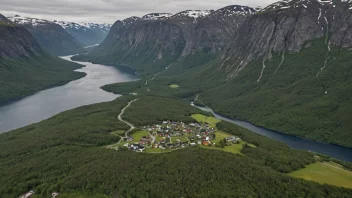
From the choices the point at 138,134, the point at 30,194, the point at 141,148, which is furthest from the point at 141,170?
the point at 138,134

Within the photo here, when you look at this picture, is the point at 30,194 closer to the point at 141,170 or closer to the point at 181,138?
the point at 141,170

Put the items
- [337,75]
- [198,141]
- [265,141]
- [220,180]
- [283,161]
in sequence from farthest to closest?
[337,75] < [265,141] < [198,141] < [283,161] < [220,180]

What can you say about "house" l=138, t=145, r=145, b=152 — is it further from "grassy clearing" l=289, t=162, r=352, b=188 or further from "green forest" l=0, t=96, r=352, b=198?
"grassy clearing" l=289, t=162, r=352, b=188

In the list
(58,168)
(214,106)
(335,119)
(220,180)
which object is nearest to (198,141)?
(220,180)

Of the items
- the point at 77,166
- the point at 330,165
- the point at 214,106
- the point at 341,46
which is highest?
the point at 341,46

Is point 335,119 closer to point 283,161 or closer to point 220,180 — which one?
point 283,161

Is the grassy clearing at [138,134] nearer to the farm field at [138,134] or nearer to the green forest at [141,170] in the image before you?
the farm field at [138,134]

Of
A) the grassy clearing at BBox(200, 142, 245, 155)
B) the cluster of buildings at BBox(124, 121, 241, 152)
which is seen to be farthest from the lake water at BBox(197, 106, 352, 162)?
the grassy clearing at BBox(200, 142, 245, 155)
